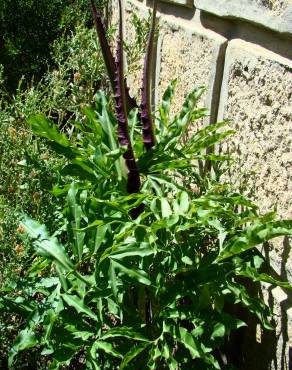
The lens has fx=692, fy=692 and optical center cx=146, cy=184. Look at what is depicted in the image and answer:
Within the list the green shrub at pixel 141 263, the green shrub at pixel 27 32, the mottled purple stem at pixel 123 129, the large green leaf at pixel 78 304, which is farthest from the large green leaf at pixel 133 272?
the green shrub at pixel 27 32

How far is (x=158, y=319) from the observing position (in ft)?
6.82

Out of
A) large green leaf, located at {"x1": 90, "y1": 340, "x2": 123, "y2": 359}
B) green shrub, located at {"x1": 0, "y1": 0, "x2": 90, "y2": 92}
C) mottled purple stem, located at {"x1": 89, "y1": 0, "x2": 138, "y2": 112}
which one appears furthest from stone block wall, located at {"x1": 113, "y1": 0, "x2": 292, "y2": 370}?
green shrub, located at {"x1": 0, "y1": 0, "x2": 90, "y2": 92}

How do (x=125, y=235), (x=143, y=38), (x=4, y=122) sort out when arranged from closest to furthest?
1. (x=125, y=235)
2. (x=4, y=122)
3. (x=143, y=38)

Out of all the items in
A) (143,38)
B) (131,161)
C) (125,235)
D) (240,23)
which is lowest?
(125,235)

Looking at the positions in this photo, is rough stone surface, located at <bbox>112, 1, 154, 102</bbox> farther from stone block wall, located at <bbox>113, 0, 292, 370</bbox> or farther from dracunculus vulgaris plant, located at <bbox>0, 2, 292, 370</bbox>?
dracunculus vulgaris plant, located at <bbox>0, 2, 292, 370</bbox>

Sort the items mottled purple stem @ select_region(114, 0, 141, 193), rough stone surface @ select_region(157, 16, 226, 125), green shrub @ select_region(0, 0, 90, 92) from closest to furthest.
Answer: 1. mottled purple stem @ select_region(114, 0, 141, 193)
2. rough stone surface @ select_region(157, 16, 226, 125)
3. green shrub @ select_region(0, 0, 90, 92)

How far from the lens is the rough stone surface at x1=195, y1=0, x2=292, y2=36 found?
1.98 meters

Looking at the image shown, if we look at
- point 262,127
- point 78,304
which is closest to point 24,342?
point 78,304

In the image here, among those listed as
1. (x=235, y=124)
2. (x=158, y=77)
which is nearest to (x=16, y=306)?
(x=235, y=124)

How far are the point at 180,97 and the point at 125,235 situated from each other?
1.06m

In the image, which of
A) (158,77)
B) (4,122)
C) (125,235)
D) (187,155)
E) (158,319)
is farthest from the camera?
(158,77)

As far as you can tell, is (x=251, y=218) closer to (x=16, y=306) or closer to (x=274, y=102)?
(x=274, y=102)

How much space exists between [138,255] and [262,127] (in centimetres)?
60

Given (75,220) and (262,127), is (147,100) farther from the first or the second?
(75,220)
